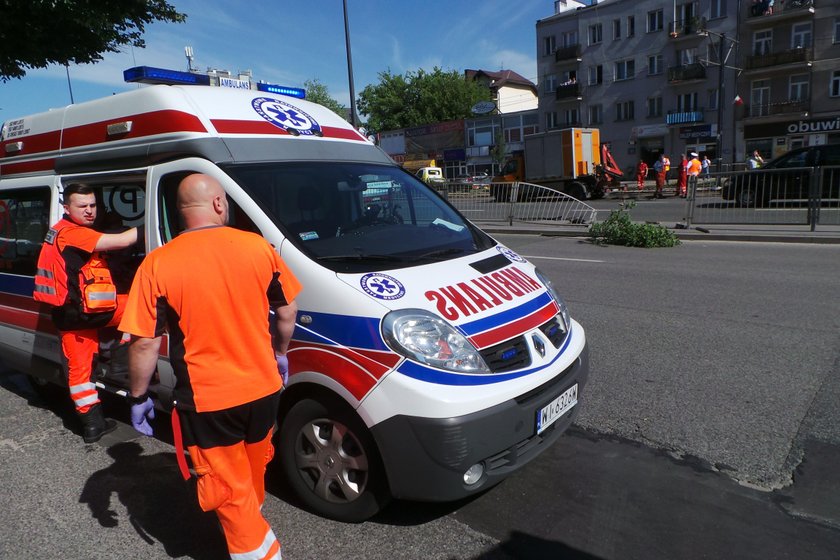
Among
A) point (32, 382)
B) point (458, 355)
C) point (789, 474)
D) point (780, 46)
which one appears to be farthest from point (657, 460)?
point (780, 46)

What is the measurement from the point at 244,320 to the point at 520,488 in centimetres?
180

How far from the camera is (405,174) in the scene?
13.8 feet

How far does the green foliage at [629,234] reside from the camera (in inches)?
465

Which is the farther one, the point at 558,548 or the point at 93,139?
the point at 93,139

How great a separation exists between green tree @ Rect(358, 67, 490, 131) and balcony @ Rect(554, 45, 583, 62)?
1848 cm

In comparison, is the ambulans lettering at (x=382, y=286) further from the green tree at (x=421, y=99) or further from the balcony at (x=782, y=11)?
the green tree at (x=421, y=99)

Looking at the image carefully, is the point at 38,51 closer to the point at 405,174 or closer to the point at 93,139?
the point at 93,139

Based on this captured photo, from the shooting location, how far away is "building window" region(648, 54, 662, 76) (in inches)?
1684

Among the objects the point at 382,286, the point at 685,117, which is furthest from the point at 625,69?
the point at 382,286

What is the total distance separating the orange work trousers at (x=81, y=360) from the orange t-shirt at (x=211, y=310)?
1.94m

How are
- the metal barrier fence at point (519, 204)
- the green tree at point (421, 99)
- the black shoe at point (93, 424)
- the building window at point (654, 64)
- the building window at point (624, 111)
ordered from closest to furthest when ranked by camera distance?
1. the black shoe at point (93, 424)
2. the metal barrier fence at point (519, 204)
3. the building window at point (654, 64)
4. the building window at point (624, 111)
5. the green tree at point (421, 99)

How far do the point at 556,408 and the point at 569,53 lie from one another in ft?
161

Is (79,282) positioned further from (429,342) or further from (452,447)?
(452,447)

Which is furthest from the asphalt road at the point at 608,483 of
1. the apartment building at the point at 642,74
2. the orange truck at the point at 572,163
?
the apartment building at the point at 642,74
